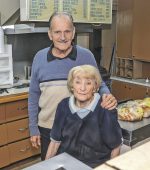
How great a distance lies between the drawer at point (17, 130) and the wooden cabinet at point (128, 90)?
1448 mm

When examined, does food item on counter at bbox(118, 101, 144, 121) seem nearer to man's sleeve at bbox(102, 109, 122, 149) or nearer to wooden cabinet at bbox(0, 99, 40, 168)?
man's sleeve at bbox(102, 109, 122, 149)

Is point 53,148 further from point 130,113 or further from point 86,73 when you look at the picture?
point 130,113

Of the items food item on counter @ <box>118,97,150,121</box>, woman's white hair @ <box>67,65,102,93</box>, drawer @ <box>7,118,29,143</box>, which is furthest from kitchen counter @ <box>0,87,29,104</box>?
woman's white hair @ <box>67,65,102,93</box>

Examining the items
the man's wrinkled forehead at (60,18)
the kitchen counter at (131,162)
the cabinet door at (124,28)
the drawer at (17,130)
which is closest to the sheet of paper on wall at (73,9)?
the cabinet door at (124,28)

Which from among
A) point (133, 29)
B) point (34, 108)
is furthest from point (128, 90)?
point (34, 108)

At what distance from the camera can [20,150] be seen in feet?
9.29

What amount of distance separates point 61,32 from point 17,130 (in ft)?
4.84

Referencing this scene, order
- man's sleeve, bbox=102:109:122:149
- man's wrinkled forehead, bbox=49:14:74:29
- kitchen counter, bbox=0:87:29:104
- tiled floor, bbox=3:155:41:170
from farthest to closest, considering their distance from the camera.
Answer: tiled floor, bbox=3:155:41:170
kitchen counter, bbox=0:87:29:104
man's wrinkled forehead, bbox=49:14:74:29
man's sleeve, bbox=102:109:122:149

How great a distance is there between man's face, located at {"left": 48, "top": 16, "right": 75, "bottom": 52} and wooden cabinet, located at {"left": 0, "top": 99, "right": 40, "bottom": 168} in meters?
1.19

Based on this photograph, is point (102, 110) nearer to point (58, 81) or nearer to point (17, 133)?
point (58, 81)

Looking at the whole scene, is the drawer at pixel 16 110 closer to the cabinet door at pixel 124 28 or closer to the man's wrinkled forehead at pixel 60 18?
the man's wrinkled forehead at pixel 60 18

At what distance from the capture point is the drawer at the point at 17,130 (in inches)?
107

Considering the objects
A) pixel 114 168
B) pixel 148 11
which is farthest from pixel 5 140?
pixel 148 11

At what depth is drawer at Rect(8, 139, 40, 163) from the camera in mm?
2771
